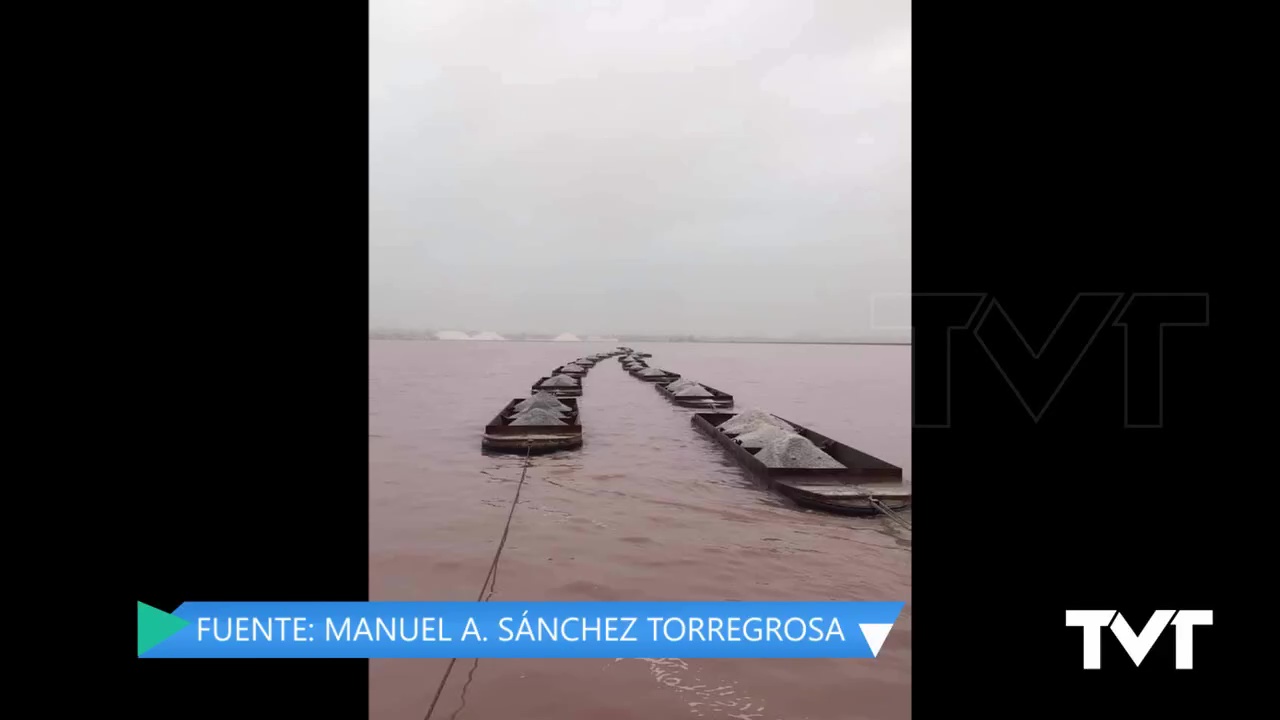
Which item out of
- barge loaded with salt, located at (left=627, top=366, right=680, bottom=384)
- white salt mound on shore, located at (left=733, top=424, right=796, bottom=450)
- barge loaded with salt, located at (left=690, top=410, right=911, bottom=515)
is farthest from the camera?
barge loaded with salt, located at (left=627, top=366, right=680, bottom=384)

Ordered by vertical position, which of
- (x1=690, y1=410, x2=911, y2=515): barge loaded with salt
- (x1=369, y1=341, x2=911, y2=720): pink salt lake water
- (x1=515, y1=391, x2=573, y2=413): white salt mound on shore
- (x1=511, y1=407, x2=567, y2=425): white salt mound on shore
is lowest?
(x1=369, y1=341, x2=911, y2=720): pink salt lake water

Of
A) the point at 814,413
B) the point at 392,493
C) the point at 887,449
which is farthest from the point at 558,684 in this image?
the point at 814,413

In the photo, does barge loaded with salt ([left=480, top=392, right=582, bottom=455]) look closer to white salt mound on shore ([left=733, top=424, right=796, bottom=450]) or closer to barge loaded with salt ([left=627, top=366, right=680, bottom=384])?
white salt mound on shore ([left=733, top=424, right=796, bottom=450])

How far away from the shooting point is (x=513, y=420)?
12172 millimetres

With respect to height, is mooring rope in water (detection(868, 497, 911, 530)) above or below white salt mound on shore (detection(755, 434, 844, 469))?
below

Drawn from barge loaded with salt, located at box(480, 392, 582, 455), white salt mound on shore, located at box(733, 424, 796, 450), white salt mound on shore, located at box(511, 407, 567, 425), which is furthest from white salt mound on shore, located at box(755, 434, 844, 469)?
white salt mound on shore, located at box(511, 407, 567, 425)

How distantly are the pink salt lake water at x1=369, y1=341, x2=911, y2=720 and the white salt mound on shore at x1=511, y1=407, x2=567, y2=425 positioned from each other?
0.86m

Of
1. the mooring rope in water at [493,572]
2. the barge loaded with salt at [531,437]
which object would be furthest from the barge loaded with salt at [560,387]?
the mooring rope in water at [493,572]
